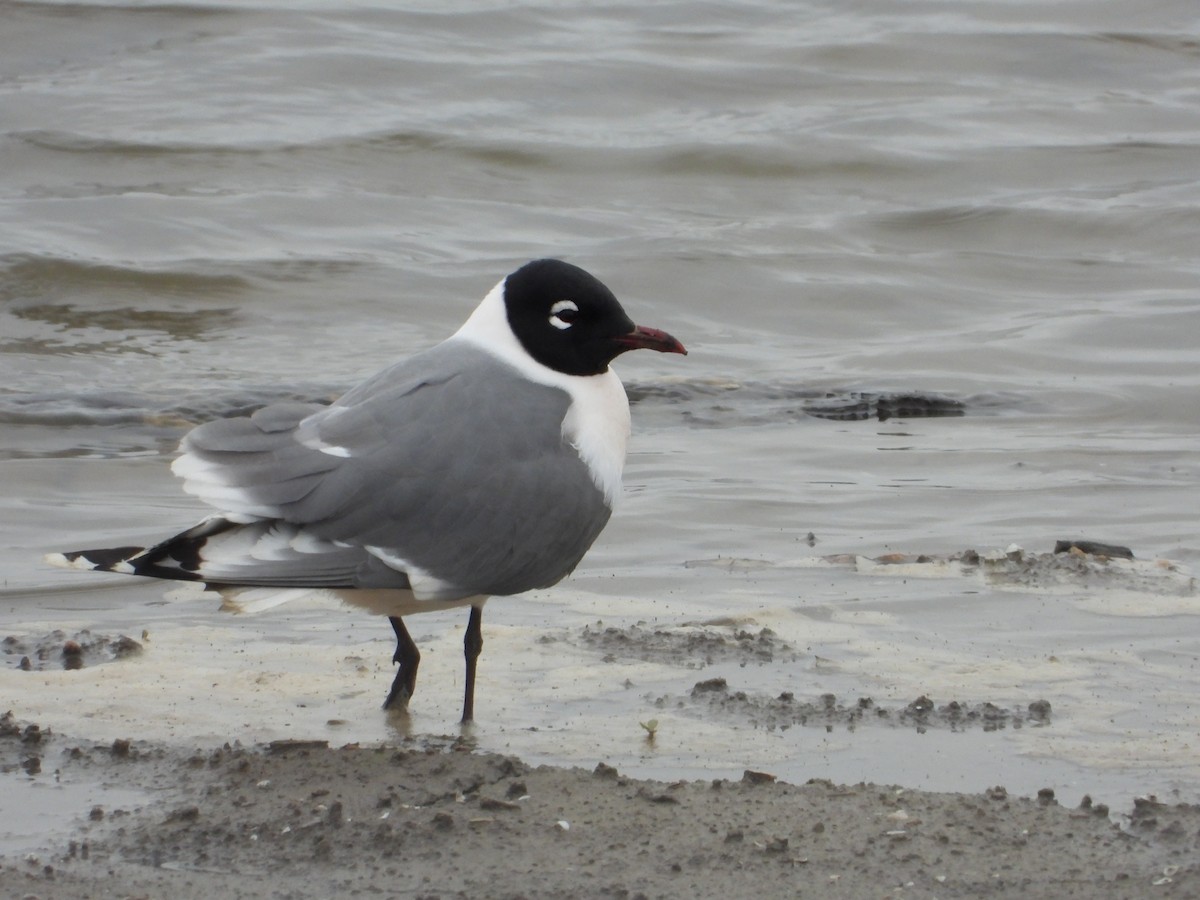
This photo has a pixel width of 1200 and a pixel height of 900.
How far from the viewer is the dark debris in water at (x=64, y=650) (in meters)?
4.95

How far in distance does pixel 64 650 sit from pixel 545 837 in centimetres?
201

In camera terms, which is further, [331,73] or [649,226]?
[331,73]

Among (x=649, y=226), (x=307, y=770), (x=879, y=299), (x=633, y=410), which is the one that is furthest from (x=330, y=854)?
(x=649, y=226)

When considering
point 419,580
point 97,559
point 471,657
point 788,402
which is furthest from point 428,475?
point 788,402

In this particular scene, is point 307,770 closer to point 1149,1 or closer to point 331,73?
point 331,73

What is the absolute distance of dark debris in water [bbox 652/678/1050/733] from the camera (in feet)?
14.6

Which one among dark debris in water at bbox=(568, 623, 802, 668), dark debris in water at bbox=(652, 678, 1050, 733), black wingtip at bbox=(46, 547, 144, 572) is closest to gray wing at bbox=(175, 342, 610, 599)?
black wingtip at bbox=(46, 547, 144, 572)

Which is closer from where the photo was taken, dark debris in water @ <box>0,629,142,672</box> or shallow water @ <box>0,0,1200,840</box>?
shallow water @ <box>0,0,1200,840</box>

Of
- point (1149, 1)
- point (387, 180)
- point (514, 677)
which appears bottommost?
point (514, 677)

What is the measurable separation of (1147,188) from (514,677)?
33.9ft

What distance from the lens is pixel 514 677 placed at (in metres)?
4.94

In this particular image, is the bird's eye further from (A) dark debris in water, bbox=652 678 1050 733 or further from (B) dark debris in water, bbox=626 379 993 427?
(B) dark debris in water, bbox=626 379 993 427

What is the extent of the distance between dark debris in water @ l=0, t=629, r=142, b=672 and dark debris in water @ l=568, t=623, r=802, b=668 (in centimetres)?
129

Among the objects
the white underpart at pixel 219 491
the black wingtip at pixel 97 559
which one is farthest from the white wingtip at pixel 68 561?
the white underpart at pixel 219 491
